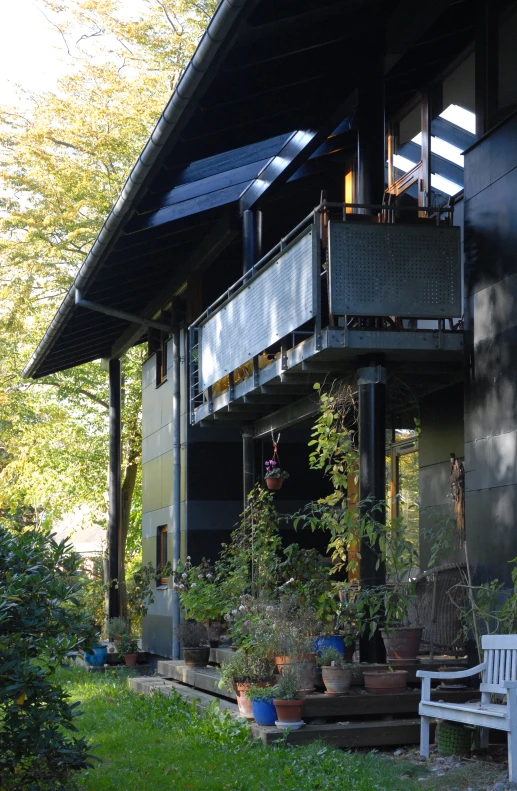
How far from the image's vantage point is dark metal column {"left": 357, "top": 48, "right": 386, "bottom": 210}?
31.4 ft

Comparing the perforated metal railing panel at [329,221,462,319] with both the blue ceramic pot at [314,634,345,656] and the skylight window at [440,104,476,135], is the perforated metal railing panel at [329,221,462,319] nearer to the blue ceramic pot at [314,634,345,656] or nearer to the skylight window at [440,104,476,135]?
the skylight window at [440,104,476,135]

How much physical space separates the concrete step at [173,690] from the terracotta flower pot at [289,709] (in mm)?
1057

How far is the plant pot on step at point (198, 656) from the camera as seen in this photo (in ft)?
39.8

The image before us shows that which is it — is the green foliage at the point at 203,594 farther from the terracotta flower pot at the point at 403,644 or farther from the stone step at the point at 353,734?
the stone step at the point at 353,734

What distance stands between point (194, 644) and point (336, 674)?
14.5 ft

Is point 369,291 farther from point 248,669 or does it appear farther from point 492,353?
point 248,669

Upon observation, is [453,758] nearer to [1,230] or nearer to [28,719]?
[28,719]

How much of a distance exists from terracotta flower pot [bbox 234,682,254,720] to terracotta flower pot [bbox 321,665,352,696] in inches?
26.9

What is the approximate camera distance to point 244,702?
8.77 metres

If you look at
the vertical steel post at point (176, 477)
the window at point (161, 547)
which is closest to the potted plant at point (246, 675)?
the vertical steel post at point (176, 477)

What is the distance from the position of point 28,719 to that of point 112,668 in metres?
11.1

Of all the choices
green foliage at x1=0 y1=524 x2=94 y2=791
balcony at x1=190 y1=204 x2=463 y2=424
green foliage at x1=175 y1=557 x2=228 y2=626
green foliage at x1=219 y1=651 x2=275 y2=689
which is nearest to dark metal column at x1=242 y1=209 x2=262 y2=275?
balcony at x1=190 y1=204 x2=463 y2=424

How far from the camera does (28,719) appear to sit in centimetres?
616

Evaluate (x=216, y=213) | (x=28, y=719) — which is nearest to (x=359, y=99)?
Answer: (x=216, y=213)
